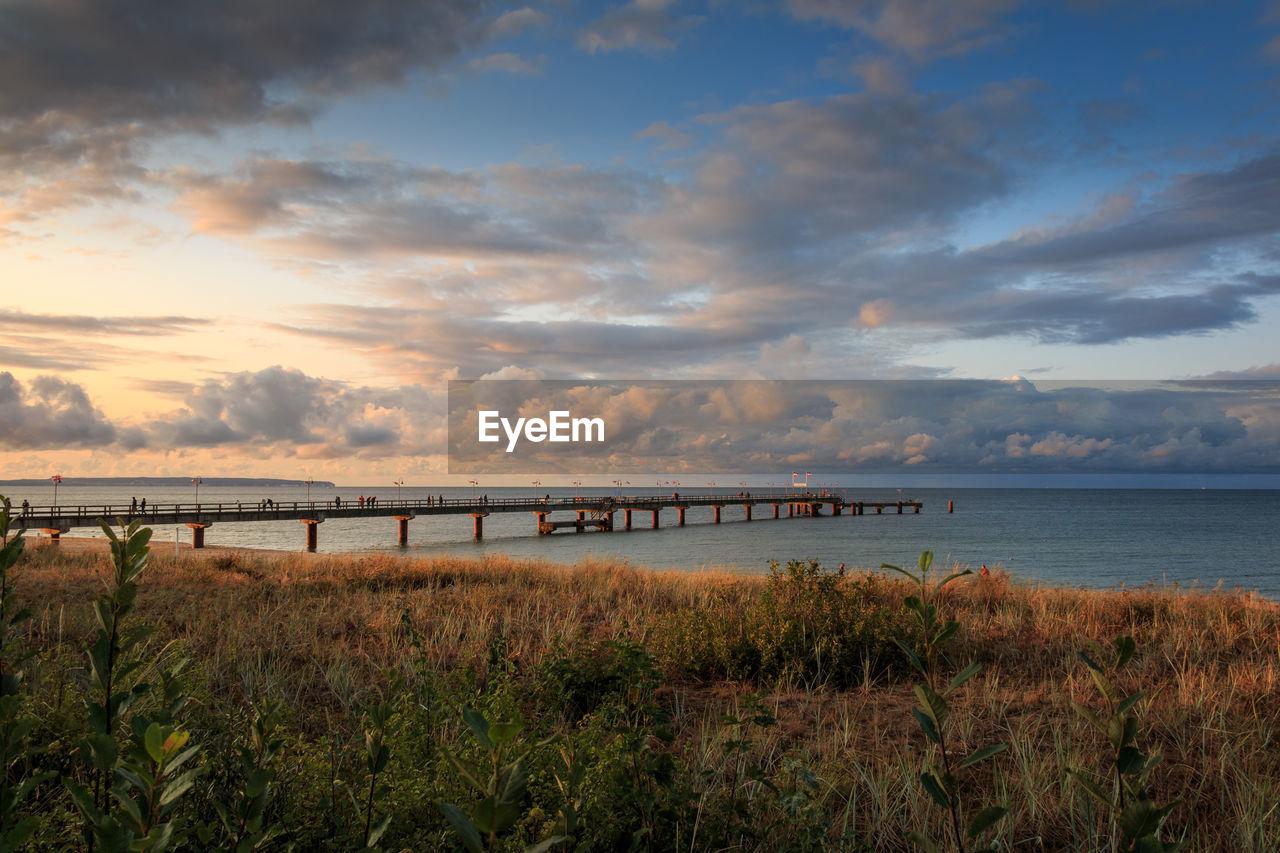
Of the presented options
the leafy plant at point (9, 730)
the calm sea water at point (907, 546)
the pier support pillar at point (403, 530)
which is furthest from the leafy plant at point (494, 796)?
the pier support pillar at point (403, 530)

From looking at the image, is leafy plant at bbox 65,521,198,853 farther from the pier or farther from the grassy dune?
the pier

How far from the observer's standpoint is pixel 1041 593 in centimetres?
1302

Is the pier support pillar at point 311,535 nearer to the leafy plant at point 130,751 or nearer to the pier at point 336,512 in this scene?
the pier at point 336,512

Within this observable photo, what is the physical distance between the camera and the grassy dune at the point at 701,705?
319cm

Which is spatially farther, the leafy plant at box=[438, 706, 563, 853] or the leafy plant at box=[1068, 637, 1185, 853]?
the leafy plant at box=[1068, 637, 1185, 853]

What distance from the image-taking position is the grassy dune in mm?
3193

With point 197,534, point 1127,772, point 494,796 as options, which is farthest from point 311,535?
point 1127,772

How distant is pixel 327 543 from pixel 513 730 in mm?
65629

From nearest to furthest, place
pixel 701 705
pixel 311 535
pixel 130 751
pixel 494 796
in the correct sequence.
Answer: pixel 494 796 → pixel 130 751 → pixel 701 705 → pixel 311 535

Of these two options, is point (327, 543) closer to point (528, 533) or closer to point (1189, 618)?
point (528, 533)

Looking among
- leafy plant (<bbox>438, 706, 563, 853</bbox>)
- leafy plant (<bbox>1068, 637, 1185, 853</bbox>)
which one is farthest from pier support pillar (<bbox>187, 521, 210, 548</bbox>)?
leafy plant (<bbox>1068, 637, 1185, 853</bbox>)

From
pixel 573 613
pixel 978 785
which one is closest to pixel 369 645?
pixel 573 613

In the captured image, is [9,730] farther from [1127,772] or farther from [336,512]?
[336,512]

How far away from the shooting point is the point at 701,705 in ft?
21.2
